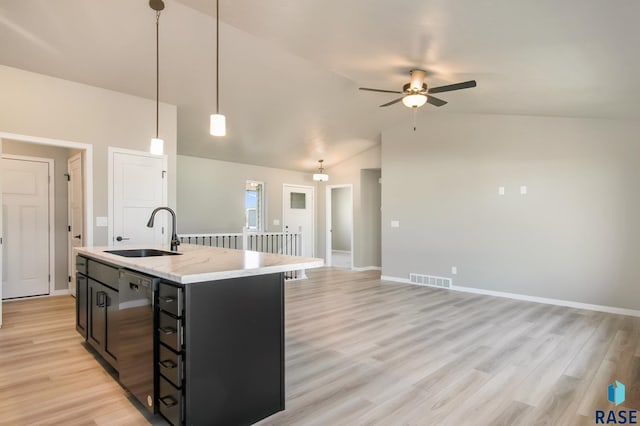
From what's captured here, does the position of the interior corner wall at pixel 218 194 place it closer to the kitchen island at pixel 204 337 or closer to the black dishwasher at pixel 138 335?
the black dishwasher at pixel 138 335

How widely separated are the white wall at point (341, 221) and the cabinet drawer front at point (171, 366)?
1031 centimetres

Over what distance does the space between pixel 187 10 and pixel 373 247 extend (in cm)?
648

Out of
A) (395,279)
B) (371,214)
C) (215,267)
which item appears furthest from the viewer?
(371,214)

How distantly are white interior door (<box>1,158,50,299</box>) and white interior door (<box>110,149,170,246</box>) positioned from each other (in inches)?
62.5

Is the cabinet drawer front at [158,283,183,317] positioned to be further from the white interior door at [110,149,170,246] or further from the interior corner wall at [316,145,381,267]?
the interior corner wall at [316,145,381,267]

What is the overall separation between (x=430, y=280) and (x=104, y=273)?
17.5 ft

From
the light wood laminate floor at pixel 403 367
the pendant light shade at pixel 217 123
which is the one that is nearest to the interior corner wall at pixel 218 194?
the light wood laminate floor at pixel 403 367

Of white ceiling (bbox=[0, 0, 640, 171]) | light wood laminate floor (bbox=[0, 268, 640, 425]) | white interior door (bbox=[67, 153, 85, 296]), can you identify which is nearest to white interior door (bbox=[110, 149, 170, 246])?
white interior door (bbox=[67, 153, 85, 296])

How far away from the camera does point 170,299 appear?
189 cm

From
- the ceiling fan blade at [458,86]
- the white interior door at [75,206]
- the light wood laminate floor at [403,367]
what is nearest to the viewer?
the light wood laminate floor at [403,367]

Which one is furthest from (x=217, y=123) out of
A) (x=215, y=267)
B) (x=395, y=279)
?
(x=395, y=279)

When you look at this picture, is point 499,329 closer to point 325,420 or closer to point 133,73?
point 325,420

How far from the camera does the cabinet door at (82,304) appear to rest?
319 cm

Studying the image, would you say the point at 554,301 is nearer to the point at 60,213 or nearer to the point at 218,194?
the point at 218,194
